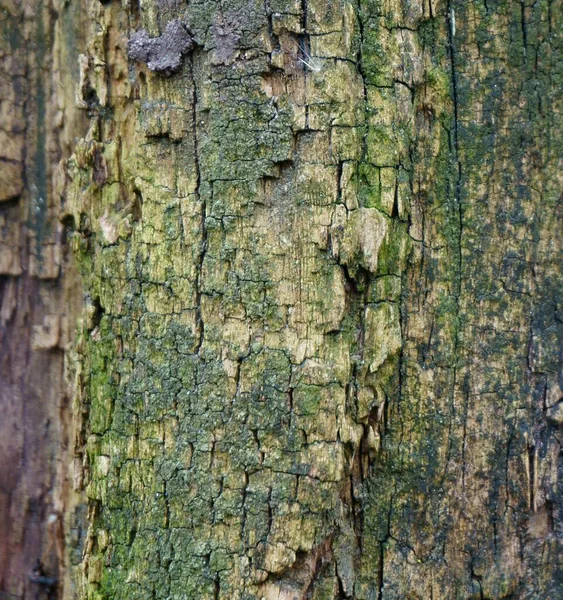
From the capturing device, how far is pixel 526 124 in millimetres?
1973

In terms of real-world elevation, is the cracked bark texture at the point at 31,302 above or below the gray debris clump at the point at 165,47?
below

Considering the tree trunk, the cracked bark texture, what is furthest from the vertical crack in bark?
the cracked bark texture

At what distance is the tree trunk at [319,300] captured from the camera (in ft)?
5.90

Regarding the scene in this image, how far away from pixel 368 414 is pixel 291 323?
13.8 inches

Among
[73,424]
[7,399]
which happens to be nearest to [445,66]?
[73,424]

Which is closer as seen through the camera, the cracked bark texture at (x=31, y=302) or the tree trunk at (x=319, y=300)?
the tree trunk at (x=319, y=300)

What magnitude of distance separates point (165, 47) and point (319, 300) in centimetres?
85

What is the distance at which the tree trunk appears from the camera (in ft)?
5.90

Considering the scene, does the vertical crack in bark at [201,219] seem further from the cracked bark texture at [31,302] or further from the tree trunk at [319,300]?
the cracked bark texture at [31,302]

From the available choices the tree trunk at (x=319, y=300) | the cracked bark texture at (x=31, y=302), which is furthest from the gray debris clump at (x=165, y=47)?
the cracked bark texture at (x=31, y=302)

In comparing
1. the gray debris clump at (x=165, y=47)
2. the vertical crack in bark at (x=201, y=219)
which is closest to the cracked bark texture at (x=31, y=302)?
the gray debris clump at (x=165, y=47)

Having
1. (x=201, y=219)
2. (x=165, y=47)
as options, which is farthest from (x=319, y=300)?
(x=165, y=47)

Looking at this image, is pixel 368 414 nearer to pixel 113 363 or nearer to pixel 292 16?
pixel 113 363

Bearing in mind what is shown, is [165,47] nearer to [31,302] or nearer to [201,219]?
[201,219]
